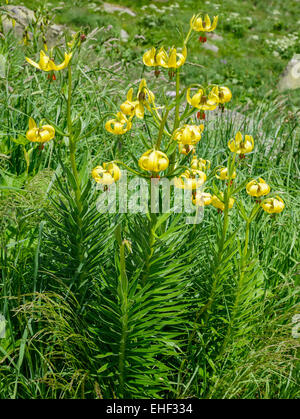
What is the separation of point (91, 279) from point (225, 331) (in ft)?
1.88

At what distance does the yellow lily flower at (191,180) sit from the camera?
4.40 ft

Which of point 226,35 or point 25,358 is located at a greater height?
point 25,358

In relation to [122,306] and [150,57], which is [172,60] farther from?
[122,306]

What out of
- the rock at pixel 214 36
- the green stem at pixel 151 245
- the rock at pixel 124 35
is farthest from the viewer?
the rock at pixel 214 36

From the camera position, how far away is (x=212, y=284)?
1652 mm

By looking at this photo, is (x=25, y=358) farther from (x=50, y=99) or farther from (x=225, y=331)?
(x=50, y=99)

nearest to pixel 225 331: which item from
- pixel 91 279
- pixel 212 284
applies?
pixel 212 284

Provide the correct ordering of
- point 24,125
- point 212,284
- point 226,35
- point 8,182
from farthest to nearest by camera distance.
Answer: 1. point 226,35
2. point 24,125
3. point 8,182
4. point 212,284

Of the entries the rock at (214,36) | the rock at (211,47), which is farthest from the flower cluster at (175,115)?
the rock at (214,36)

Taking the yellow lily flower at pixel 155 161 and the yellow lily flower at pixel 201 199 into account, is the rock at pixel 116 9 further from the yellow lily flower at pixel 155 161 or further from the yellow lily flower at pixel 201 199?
the yellow lily flower at pixel 155 161

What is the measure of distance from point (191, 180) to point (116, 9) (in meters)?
10.3

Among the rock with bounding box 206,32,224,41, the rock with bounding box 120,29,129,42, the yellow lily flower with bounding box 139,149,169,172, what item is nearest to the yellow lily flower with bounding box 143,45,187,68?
the yellow lily flower with bounding box 139,149,169,172

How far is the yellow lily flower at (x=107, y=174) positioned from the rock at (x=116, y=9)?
1003 cm

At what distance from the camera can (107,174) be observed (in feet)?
4.23
